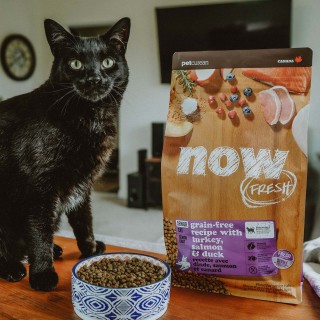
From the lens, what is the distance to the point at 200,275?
0.66 metres

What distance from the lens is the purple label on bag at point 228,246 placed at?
24.5 inches

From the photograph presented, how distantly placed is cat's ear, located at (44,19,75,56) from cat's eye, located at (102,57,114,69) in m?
0.08

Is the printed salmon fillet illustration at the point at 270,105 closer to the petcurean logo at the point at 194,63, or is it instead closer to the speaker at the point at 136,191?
the petcurean logo at the point at 194,63

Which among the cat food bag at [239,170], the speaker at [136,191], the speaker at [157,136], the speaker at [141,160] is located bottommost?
the speaker at [136,191]

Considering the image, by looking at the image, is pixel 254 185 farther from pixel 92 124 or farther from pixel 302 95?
pixel 92 124

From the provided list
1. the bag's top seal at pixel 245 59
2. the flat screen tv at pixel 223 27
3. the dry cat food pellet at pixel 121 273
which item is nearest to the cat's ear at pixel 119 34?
the bag's top seal at pixel 245 59

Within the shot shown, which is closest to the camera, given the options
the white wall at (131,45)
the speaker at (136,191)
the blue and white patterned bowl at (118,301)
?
the blue and white patterned bowl at (118,301)

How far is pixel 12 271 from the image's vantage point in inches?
28.7

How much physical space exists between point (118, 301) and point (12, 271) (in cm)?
31

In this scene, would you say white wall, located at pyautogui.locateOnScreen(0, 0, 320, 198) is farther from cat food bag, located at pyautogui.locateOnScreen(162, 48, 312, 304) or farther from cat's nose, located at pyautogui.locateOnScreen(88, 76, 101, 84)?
cat food bag, located at pyautogui.locateOnScreen(162, 48, 312, 304)

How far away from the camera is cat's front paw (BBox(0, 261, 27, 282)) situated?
72cm

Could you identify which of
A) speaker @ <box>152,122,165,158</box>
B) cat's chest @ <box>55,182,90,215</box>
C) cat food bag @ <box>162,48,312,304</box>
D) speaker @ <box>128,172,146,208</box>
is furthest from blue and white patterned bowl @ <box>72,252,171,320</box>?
speaker @ <box>152,122,165,158</box>

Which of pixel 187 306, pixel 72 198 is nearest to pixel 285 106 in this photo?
pixel 187 306

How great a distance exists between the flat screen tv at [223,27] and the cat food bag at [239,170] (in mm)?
3028
